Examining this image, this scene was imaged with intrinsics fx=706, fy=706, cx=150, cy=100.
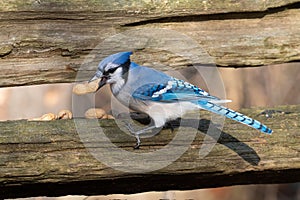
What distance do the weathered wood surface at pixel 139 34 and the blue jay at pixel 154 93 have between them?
0.15 meters

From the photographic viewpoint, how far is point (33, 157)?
2.59m

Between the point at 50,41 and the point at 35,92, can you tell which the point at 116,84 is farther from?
the point at 35,92

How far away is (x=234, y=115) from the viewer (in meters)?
2.84

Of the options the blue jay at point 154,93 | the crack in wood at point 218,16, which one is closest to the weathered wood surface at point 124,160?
the blue jay at point 154,93

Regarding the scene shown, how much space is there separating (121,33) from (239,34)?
57 cm

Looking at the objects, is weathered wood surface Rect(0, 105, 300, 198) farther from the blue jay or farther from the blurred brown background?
the blurred brown background

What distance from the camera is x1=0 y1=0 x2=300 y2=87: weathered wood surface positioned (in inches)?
122

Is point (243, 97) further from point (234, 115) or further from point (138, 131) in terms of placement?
point (138, 131)

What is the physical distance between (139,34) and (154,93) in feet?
A: 0.97

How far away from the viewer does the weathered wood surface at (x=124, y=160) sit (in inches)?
102

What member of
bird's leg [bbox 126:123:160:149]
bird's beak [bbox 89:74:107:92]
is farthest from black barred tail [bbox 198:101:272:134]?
bird's beak [bbox 89:74:107:92]

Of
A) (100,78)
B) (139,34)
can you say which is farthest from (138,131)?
(139,34)

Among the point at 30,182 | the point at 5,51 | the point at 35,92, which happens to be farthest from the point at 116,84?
the point at 35,92

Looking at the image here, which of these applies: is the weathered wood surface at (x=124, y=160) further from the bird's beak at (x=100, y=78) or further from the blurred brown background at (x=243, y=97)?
the blurred brown background at (x=243, y=97)
